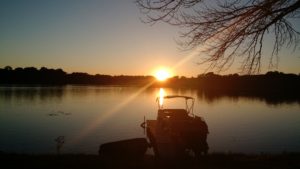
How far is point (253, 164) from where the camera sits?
41.4 ft

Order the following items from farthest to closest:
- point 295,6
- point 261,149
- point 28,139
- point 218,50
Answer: point 28,139 → point 261,149 → point 218,50 → point 295,6

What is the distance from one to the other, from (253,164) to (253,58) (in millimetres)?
4299

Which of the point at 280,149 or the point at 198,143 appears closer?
the point at 198,143

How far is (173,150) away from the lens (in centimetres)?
1673

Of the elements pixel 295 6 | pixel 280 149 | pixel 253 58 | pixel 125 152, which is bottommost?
pixel 280 149

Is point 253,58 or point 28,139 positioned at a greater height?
point 253,58

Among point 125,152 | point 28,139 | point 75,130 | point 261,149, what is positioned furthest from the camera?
point 75,130

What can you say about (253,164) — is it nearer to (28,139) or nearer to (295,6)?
(295,6)

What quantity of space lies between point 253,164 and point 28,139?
22148 mm

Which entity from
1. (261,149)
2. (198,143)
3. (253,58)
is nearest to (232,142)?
(261,149)

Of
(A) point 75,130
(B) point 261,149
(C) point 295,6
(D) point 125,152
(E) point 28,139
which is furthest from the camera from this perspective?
(A) point 75,130

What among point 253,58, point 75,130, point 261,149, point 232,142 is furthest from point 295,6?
point 75,130

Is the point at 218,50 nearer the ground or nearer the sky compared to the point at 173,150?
nearer the sky

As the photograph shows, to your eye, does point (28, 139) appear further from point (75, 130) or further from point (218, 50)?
point (218, 50)
